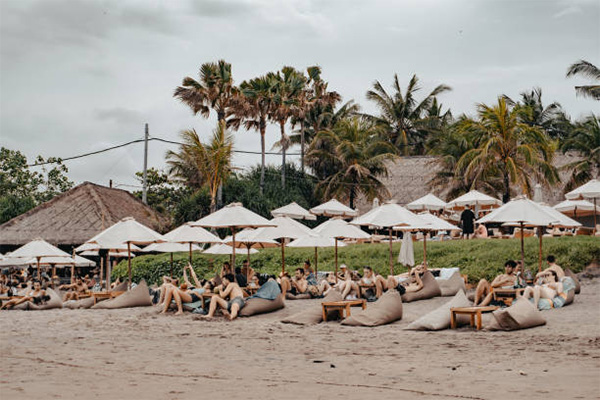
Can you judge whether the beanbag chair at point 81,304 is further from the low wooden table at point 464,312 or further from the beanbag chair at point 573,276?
the beanbag chair at point 573,276

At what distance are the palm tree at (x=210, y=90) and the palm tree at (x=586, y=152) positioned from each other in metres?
15.8

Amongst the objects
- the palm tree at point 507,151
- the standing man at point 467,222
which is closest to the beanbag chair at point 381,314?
the standing man at point 467,222

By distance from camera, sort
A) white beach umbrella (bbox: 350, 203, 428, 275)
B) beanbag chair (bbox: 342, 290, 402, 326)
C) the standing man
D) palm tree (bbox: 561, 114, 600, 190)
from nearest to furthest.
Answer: beanbag chair (bbox: 342, 290, 402, 326), white beach umbrella (bbox: 350, 203, 428, 275), the standing man, palm tree (bbox: 561, 114, 600, 190)

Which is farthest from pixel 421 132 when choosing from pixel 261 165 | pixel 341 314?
pixel 341 314

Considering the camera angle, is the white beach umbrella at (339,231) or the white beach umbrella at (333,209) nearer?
the white beach umbrella at (339,231)

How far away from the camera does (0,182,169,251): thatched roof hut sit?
3109 centimetres

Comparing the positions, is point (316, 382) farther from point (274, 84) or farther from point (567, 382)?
point (274, 84)

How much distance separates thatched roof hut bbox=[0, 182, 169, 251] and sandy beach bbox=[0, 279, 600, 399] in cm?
1901

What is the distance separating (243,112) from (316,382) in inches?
1094

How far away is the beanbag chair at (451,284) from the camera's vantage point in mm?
16875

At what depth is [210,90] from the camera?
33000 millimetres

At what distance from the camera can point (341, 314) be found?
12883 mm

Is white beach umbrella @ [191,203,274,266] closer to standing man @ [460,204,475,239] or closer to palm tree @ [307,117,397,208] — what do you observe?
standing man @ [460,204,475,239]

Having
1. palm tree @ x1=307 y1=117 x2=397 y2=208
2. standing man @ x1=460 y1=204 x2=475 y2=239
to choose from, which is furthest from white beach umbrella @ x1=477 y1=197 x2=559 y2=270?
palm tree @ x1=307 y1=117 x2=397 y2=208
